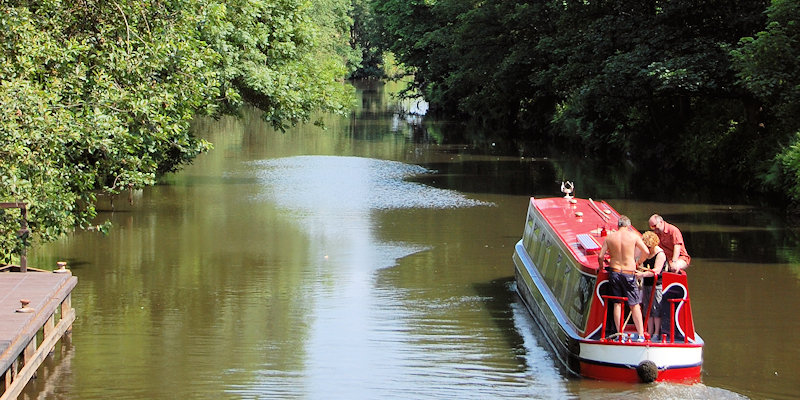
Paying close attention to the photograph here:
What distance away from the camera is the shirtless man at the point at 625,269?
13336mm

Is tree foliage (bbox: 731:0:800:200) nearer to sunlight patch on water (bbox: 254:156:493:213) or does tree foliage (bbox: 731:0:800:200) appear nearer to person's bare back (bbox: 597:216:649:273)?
sunlight patch on water (bbox: 254:156:493:213)

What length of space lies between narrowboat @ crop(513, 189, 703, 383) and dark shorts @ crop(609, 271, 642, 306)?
0.16 meters

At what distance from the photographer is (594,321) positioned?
13.6 meters

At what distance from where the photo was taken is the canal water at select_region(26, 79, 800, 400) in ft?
45.1

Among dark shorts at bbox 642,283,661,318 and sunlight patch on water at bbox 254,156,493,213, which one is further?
sunlight patch on water at bbox 254,156,493,213

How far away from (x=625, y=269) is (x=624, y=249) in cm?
26

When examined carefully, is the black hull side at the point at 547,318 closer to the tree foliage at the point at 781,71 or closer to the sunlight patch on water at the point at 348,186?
the sunlight patch on water at the point at 348,186

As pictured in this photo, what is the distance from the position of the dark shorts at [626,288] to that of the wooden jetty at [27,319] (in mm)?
7120

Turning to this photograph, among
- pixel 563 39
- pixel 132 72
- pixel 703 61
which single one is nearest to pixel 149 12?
pixel 132 72

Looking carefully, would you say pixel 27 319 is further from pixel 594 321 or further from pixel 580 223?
pixel 580 223

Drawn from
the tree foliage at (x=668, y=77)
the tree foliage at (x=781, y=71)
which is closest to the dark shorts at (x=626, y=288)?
the tree foliage at (x=668, y=77)

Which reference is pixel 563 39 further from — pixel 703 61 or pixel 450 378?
pixel 450 378

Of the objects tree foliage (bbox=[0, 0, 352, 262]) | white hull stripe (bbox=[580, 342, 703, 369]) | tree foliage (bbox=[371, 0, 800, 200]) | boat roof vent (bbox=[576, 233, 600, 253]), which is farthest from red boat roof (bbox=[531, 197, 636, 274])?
tree foliage (bbox=[371, 0, 800, 200])

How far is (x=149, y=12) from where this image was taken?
1792cm
